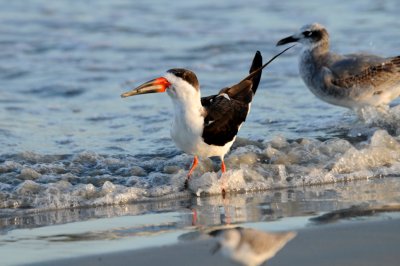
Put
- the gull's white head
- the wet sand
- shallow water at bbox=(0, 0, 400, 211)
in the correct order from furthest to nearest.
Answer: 1. the gull's white head
2. shallow water at bbox=(0, 0, 400, 211)
3. the wet sand

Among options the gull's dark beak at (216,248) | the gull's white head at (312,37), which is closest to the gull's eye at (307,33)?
the gull's white head at (312,37)

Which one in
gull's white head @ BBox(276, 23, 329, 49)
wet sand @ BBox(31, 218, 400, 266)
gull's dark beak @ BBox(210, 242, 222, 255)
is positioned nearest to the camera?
wet sand @ BBox(31, 218, 400, 266)

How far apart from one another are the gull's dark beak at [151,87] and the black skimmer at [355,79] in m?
2.64

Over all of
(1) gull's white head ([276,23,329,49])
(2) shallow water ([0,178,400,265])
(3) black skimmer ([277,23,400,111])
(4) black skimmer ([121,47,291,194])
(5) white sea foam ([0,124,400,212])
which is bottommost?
(2) shallow water ([0,178,400,265])

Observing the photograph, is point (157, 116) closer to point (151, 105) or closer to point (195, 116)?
point (151, 105)

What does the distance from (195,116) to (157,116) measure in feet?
9.16

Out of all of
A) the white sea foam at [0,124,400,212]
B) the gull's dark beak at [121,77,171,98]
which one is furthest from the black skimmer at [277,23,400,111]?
the gull's dark beak at [121,77,171,98]

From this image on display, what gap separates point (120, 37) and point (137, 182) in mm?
7478

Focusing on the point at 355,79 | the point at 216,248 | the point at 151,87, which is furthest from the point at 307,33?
the point at 216,248

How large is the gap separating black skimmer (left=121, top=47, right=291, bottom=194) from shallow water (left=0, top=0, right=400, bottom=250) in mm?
294

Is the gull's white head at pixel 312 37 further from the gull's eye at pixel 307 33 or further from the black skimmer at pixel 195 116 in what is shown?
the black skimmer at pixel 195 116

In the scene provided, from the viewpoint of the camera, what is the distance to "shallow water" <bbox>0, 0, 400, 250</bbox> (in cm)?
676

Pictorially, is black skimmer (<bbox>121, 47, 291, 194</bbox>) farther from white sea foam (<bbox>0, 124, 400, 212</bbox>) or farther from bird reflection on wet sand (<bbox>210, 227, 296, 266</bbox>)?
bird reflection on wet sand (<bbox>210, 227, 296, 266</bbox>)

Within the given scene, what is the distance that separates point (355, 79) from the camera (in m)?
8.80
